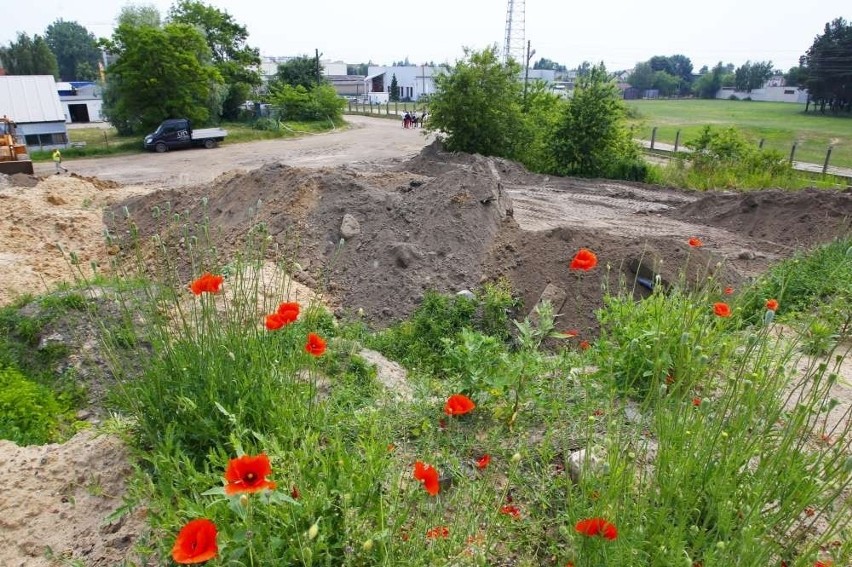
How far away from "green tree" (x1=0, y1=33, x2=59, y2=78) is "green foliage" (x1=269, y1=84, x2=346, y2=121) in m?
40.1

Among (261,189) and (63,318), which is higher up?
(261,189)

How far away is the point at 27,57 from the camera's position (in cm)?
6141

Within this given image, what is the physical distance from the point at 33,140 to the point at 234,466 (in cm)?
3077

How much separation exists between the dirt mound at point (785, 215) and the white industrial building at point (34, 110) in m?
27.3

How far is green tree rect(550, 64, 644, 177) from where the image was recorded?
600 inches

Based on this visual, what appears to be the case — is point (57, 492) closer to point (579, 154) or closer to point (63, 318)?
point (63, 318)

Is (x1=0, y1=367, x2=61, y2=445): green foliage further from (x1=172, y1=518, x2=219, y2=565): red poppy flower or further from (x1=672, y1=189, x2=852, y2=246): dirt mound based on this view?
(x1=672, y1=189, x2=852, y2=246): dirt mound

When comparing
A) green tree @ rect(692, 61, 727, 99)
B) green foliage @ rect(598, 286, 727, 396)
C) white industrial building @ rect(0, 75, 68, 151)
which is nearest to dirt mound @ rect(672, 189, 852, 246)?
green foliage @ rect(598, 286, 727, 396)

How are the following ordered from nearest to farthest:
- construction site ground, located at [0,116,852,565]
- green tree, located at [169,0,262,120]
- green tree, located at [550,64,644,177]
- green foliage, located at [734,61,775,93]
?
1. construction site ground, located at [0,116,852,565]
2. green tree, located at [550,64,644,177]
3. green tree, located at [169,0,262,120]
4. green foliage, located at [734,61,775,93]

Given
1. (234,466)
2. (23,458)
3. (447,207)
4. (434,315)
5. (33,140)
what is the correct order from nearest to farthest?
(234,466) < (23,458) < (434,315) < (447,207) < (33,140)

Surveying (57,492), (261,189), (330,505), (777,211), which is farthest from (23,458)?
(777,211)

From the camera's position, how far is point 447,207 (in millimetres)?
8312

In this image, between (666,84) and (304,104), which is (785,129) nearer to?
(304,104)

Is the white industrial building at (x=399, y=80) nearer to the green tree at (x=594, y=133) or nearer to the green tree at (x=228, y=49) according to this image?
the green tree at (x=228, y=49)
